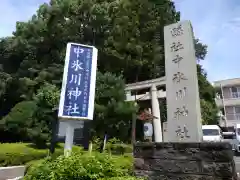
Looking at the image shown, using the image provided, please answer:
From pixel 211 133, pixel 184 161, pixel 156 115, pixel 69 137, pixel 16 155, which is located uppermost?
pixel 156 115

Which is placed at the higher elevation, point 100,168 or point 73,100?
point 73,100

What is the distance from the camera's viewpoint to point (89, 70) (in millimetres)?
7711

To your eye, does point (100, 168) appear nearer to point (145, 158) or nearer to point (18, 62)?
point (145, 158)

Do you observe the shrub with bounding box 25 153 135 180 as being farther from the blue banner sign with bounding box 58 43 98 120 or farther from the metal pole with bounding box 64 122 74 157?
the blue banner sign with bounding box 58 43 98 120

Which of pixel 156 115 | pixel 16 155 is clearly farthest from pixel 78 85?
pixel 156 115

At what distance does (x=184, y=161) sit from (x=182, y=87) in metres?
1.81

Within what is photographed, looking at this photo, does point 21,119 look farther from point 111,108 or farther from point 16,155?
point 111,108

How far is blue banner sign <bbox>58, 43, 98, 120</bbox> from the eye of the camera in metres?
7.13

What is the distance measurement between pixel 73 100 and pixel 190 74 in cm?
337

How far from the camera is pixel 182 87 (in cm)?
605

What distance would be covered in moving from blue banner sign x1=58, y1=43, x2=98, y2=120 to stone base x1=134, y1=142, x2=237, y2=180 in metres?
2.21

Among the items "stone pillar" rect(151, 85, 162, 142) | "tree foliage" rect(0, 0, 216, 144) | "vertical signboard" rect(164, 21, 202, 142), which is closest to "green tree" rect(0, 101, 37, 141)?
"tree foliage" rect(0, 0, 216, 144)

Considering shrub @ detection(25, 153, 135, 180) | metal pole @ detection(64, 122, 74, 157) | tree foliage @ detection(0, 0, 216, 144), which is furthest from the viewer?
tree foliage @ detection(0, 0, 216, 144)

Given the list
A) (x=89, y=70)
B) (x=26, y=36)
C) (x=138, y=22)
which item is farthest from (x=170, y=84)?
(x=26, y=36)
